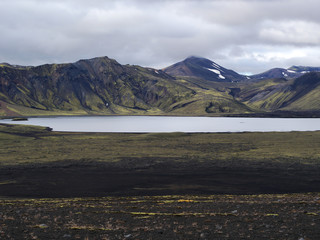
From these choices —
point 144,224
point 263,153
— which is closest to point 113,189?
point 144,224

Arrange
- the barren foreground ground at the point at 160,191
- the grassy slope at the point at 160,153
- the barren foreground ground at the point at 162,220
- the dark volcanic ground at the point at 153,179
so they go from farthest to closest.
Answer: the grassy slope at the point at 160,153, the dark volcanic ground at the point at 153,179, the barren foreground ground at the point at 160,191, the barren foreground ground at the point at 162,220

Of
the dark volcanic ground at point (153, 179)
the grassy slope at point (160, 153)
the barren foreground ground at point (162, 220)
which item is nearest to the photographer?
the barren foreground ground at point (162, 220)

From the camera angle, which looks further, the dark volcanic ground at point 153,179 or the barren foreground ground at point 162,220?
the dark volcanic ground at point 153,179

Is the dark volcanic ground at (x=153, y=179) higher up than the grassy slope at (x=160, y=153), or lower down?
lower down

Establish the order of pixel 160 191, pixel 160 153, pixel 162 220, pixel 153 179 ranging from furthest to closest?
1. pixel 160 153
2. pixel 153 179
3. pixel 160 191
4. pixel 162 220

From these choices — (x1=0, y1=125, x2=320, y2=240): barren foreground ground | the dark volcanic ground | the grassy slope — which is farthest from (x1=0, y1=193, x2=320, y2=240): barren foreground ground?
the grassy slope

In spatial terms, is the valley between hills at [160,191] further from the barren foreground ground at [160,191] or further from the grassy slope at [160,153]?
the grassy slope at [160,153]

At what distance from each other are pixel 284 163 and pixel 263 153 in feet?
46.6

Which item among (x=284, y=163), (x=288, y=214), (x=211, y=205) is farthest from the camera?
(x=284, y=163)

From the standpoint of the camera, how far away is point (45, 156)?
74688 mm

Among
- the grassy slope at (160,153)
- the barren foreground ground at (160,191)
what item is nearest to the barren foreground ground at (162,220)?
the barren foreground ground at (160,191)

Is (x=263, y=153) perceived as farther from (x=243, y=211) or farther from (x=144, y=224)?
(x=144, y=224)

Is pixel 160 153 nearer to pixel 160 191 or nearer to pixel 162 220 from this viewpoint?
pixel 160 191

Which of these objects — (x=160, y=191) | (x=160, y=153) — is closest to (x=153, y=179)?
(x=160, y=191)
